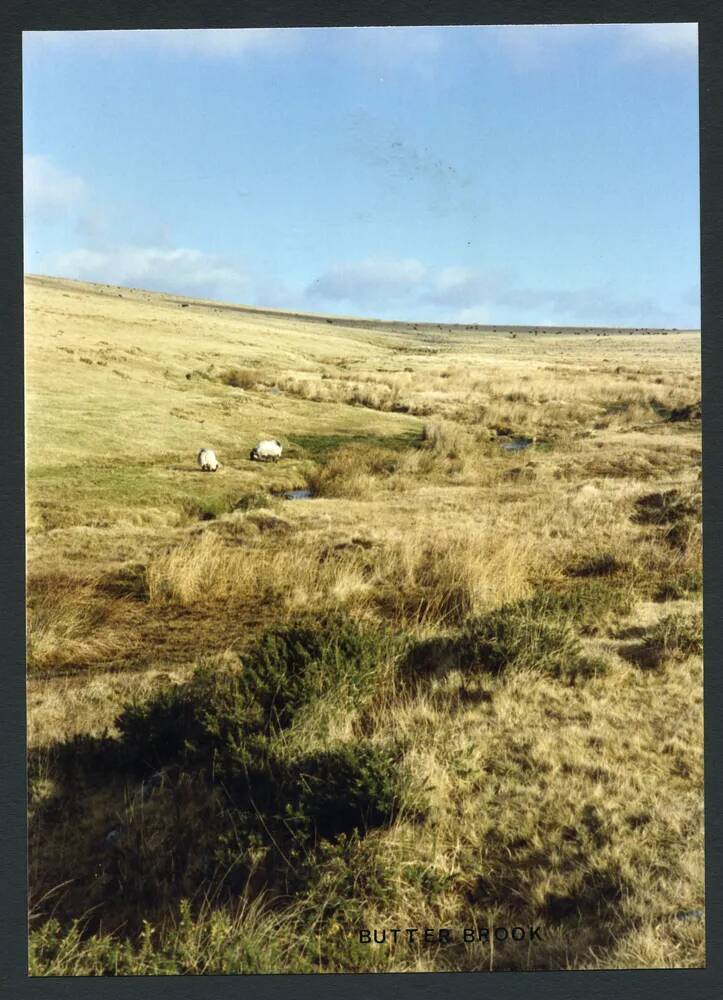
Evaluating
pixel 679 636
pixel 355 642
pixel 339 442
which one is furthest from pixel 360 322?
pixel 679 636

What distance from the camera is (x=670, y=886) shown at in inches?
177

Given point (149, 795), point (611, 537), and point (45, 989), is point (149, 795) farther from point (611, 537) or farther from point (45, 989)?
point (611, 537)

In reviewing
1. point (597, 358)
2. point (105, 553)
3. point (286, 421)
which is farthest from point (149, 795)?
point (597, 358)

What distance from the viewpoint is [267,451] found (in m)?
5.80

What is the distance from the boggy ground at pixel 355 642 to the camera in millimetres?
4484

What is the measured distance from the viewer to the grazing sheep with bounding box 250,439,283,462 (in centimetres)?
575

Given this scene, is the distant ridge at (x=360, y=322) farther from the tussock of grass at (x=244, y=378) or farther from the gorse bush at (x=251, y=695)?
the gorse bush at (x=251, y=695)

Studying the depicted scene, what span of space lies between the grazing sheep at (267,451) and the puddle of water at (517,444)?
1.72 meters

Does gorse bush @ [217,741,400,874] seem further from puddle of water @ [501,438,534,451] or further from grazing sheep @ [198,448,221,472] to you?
puddle of water @ [501,438,534,451]

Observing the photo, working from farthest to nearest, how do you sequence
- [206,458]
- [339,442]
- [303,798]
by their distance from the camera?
[339,442]
[206,458]
[303,798]

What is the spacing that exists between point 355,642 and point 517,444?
1994 mm

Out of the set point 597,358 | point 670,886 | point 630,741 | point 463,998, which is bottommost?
point 463,998

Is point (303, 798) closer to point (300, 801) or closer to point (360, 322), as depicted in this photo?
point (300, 801)

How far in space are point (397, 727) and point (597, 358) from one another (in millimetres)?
3188
